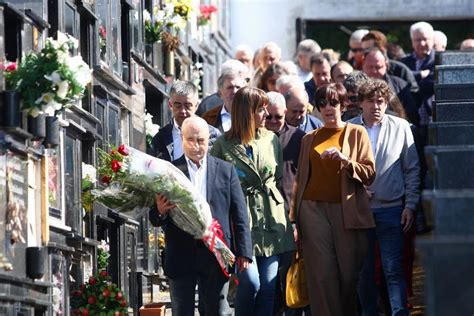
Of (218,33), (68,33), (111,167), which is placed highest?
(218,33)

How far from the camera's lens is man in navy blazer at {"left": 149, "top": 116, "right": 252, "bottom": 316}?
14.1 metres

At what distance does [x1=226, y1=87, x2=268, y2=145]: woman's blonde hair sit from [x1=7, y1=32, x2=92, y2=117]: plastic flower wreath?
1816mm

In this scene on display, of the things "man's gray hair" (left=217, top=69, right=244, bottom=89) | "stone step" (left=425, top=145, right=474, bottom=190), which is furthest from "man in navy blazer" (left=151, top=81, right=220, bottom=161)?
"stone step" (left=425, top=145, right=474, bottom=190)

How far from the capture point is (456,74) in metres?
15.6

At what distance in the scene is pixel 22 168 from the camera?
13.7m

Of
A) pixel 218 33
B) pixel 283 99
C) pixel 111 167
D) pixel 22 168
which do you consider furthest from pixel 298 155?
pixel 218 33

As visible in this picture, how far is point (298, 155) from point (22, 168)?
9.64 ft

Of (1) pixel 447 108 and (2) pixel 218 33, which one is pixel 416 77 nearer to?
(1) pixel 447 108

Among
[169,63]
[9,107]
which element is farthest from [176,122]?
[169,63]

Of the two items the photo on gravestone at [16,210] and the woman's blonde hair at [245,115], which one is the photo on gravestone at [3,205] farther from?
the woman's blonde hair at [245,115]

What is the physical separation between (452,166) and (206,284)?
7.31 feet

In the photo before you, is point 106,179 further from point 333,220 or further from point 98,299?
point 333,220

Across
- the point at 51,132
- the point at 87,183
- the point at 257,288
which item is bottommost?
the point at 257,288

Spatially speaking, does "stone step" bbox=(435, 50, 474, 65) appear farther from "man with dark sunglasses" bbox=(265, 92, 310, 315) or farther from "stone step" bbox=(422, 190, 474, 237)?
"stone step" bbox=(422, 190, 474, 237)
